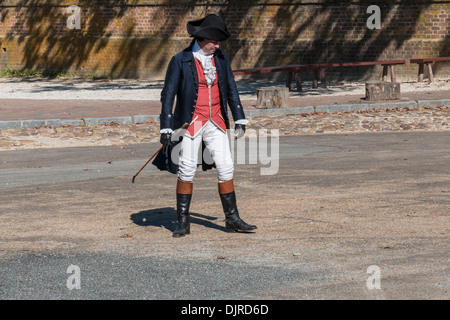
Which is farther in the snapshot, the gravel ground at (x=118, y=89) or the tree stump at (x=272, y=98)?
the gravel ground at (x=118, y=89)

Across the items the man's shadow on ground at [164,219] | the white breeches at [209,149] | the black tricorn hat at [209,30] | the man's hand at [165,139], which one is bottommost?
the man's shadow on ground at [164,219]

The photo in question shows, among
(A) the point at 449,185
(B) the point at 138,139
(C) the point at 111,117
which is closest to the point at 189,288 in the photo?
(A) the point at 449,185

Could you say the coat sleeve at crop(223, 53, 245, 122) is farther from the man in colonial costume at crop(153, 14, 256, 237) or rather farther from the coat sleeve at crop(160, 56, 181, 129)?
the coat sleeve at crop(160, 56, 181, 129)

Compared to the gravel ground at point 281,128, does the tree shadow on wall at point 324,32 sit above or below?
above

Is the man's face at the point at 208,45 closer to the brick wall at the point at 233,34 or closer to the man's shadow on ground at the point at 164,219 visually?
the man's shadow on ground at the point at 164,219

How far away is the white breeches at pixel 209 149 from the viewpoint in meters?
6.87

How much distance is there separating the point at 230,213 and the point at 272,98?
957 centimetres

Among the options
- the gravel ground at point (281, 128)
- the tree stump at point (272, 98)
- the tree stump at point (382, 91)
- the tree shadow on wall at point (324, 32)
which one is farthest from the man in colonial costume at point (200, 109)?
the tree shadow on wall at point (324, 32)

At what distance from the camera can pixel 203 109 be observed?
6848 mm

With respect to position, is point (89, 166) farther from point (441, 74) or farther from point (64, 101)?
point (441, 74)

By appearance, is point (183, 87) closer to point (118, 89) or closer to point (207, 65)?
point (207, 65)

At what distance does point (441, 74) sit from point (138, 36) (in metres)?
9.38

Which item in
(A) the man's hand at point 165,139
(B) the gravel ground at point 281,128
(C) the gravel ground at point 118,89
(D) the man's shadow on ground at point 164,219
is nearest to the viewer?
(A) the man's hand at point 165,139

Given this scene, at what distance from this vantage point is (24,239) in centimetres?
675
